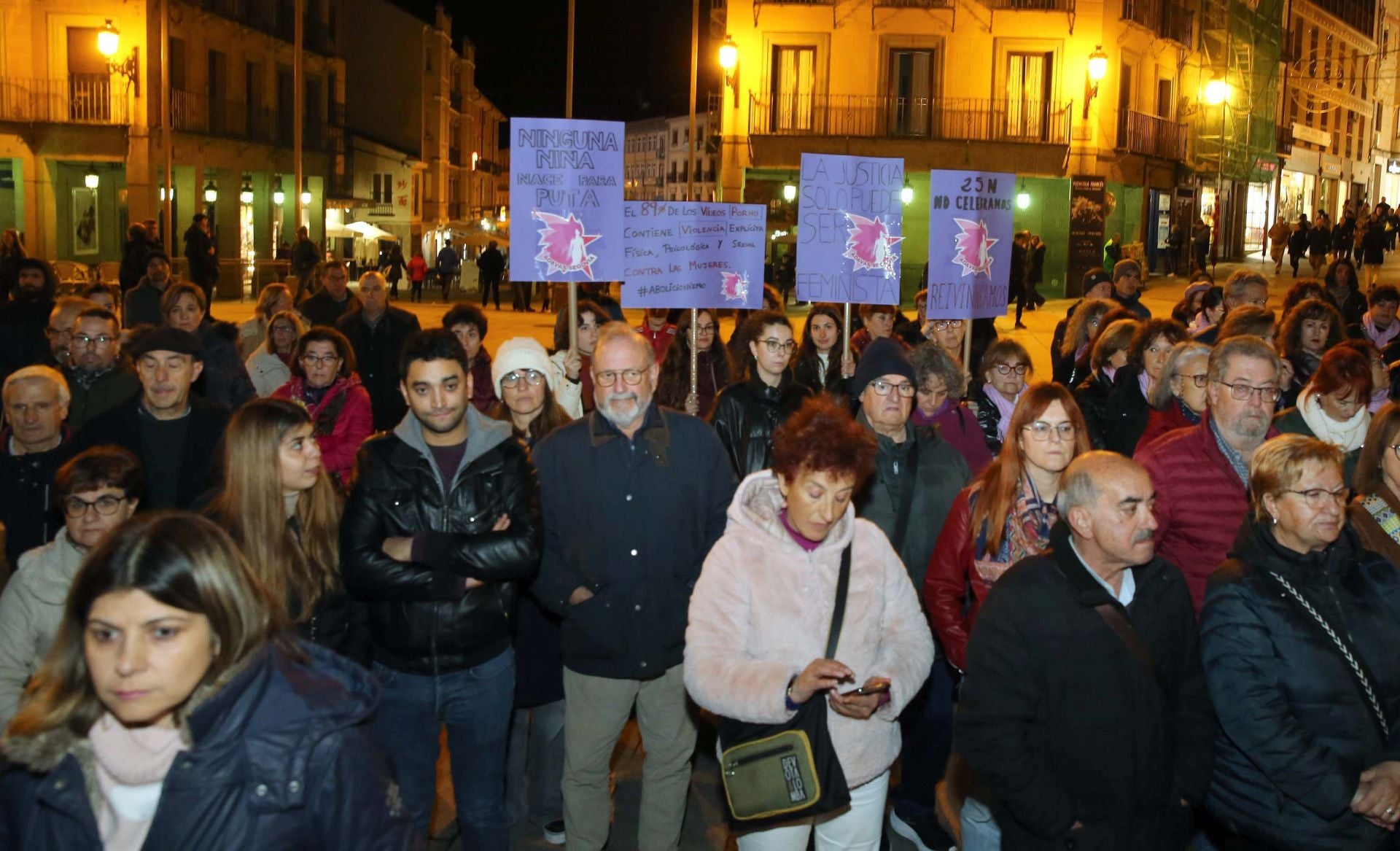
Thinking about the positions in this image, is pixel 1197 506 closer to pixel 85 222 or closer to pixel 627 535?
pixel 627 535

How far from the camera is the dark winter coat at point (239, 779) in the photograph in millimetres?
2539

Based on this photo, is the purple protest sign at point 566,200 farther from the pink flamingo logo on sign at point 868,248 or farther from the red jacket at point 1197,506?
the red jacket at point 1197,506

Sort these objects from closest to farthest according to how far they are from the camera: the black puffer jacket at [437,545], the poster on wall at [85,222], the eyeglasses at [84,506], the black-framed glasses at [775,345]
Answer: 1. the eyeglasses at [84,506]
2. the black puffer jacket at [437,545]
3. the black-framed glasses at [775,345]
4. the poster on wall at [85,222]

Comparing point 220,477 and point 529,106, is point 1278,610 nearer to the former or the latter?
Result: point 220,477

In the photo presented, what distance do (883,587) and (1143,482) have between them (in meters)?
0.89

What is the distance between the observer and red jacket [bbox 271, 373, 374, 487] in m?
6.86

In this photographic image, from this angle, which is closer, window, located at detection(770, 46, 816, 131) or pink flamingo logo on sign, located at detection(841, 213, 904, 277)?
pink flamingo logo on sign, located at detection(841, 213, 904, 277)

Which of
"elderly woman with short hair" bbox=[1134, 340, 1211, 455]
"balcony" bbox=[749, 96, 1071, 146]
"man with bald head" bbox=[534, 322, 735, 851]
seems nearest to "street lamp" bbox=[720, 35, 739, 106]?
"balcony" bbox=[749, 96, 1071, 146]

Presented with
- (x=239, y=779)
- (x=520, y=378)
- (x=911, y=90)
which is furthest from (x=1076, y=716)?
(x=911, y=90)

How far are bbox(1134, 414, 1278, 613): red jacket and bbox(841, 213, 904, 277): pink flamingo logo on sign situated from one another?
453cm

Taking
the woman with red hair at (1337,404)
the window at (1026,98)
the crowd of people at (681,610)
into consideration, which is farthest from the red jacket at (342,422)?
the window at (1026,98)

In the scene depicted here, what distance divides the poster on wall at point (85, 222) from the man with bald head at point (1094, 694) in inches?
1568

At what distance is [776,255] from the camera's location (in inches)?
1501

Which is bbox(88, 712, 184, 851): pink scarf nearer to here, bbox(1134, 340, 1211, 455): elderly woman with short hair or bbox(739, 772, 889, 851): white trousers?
bbox(739, 772, 889, 851): white trousers
